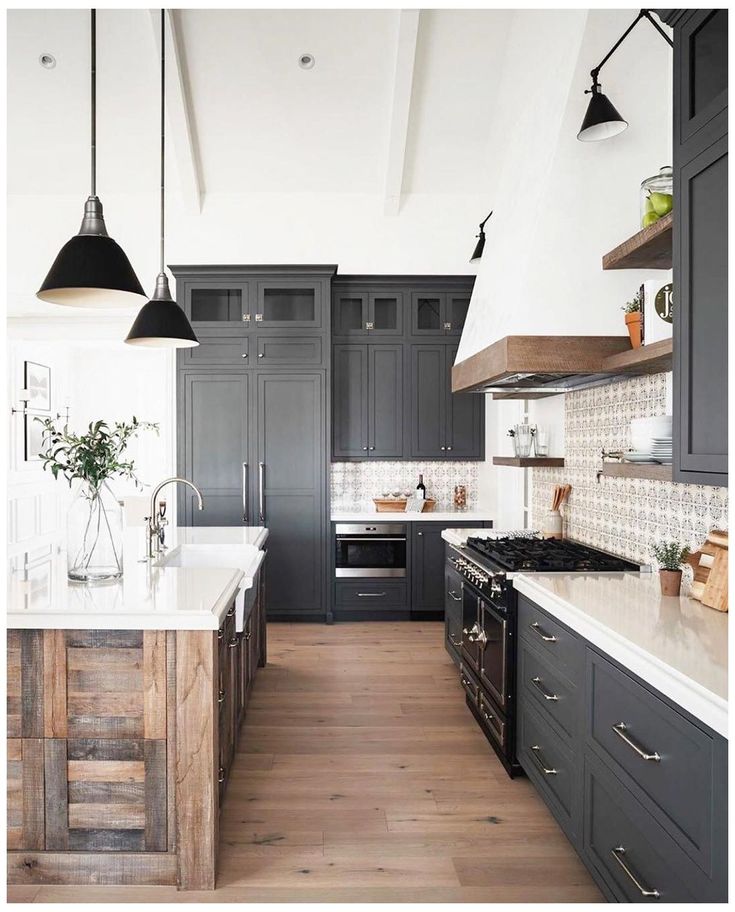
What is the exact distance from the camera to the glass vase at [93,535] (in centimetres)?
246

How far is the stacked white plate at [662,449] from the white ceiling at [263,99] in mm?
3151

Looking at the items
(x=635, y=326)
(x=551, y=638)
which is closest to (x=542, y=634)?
(x=551, y=638)

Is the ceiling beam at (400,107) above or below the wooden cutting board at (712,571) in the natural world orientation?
above

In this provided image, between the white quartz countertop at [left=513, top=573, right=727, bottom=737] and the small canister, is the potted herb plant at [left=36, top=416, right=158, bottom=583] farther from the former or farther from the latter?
the small canister

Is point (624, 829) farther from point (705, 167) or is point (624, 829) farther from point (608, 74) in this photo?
point (608, 74)

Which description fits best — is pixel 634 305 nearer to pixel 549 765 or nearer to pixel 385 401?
pixel 549 765

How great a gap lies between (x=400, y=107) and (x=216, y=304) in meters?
2.13

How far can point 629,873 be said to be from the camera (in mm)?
1851

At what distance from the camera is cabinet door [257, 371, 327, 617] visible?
5480 mm

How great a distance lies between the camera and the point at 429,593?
18.4ft

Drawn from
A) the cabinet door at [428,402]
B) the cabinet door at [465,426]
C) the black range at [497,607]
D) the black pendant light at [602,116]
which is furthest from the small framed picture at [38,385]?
the black pendant light at [602,116]

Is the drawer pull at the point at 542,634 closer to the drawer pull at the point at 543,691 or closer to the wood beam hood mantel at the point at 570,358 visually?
the drawer pull at the point at 543,691

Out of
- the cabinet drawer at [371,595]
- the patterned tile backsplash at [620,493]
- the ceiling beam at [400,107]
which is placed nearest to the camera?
the patterned tile backsplash at [620,493]

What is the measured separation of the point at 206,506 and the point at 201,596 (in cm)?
325
